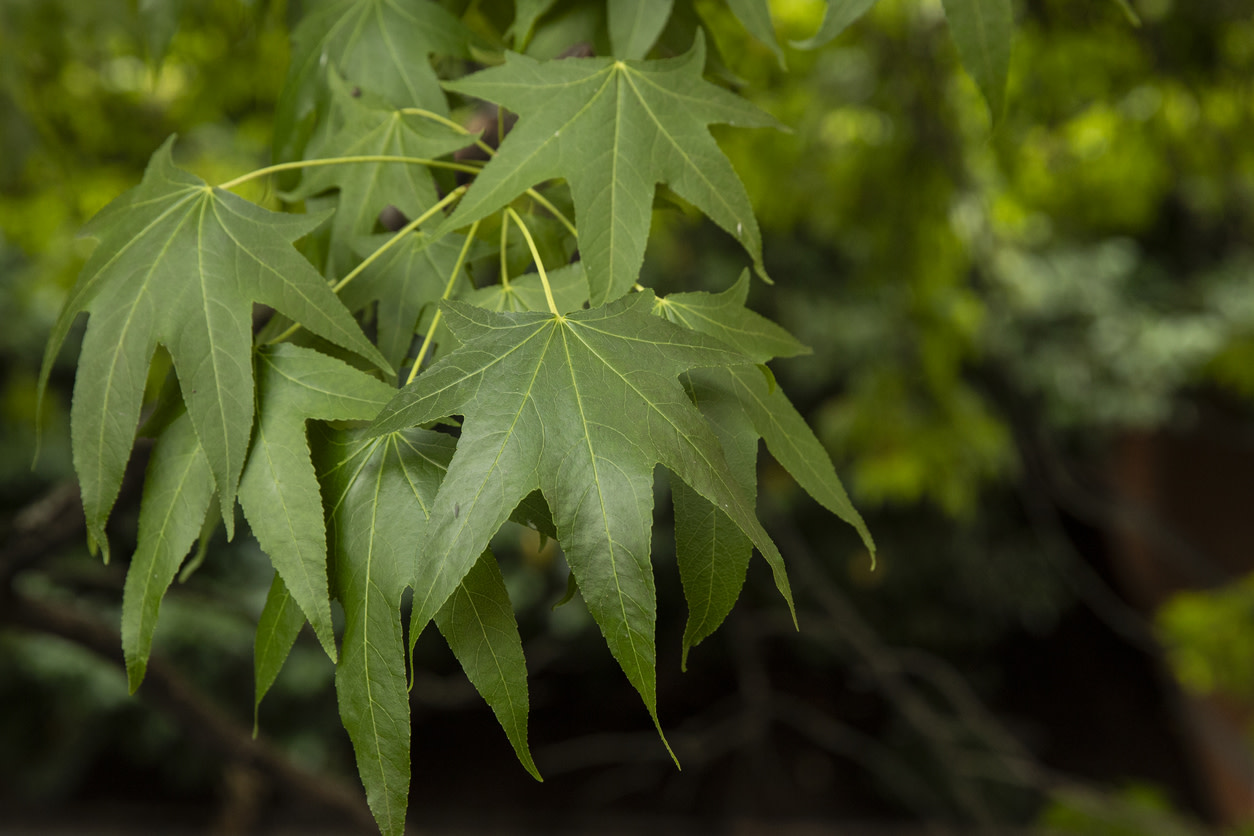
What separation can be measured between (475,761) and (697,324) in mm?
6814

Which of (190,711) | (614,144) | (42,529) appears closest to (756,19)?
(614,144)

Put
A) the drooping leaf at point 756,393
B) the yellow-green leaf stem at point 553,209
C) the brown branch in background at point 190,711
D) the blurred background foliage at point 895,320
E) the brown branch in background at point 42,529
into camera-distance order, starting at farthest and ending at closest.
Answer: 1. the blurred background foliage at point 895,320
2. the brown branch in background at point 190,711
3. the brown branch in background at point 42,529
4. the yellow-green leaf stem at point 553,209
5. the drooping leaf at point 756,393

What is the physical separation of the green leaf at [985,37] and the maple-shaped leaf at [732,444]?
23 cm

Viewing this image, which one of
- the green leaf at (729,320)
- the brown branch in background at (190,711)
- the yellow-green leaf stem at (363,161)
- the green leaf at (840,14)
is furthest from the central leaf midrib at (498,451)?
the brown branch in background at (190,711)

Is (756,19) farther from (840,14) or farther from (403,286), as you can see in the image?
(403,286)

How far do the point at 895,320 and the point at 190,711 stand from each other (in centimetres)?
253

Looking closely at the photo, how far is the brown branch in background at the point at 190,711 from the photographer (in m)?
1.41

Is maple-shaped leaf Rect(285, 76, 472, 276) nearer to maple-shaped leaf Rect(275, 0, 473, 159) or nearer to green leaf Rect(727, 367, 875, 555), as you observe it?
maple-shaped leaf Rect(275, 0, 473, 159)

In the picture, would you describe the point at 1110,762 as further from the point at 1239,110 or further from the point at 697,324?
the point at 697,324

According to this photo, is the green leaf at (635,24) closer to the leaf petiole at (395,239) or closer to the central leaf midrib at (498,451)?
the leaf petiole at (395,239)

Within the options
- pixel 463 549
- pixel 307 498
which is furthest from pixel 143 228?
pixel 463 549

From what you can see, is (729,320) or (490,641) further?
(729,320)

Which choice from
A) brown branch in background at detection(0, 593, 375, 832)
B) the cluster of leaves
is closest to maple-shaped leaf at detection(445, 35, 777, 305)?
the cluster of leaves

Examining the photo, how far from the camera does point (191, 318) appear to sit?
22.3 inches
